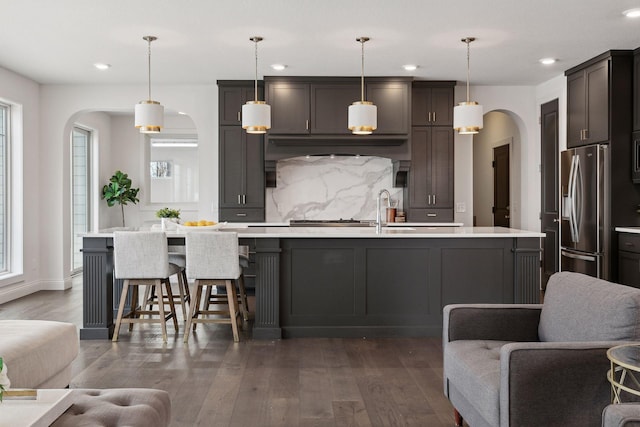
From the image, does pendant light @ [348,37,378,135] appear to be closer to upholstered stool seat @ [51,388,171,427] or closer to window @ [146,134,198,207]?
upholstered stool seat @ [51,388,171,427]

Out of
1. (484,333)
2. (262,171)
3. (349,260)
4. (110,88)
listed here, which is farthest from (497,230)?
(110,88)

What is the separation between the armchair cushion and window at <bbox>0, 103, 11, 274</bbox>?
6230 millimetres

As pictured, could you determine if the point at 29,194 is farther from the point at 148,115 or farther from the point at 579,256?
the point at 579,256

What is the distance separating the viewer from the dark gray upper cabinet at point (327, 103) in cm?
694

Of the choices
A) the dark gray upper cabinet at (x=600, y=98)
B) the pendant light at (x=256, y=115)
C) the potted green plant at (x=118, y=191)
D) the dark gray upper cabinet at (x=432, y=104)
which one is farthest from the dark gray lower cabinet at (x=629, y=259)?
the potted green plant at (x=118, y=191)

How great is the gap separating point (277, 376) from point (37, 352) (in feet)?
5.13

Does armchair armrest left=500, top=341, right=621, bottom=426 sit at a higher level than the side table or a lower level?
lower

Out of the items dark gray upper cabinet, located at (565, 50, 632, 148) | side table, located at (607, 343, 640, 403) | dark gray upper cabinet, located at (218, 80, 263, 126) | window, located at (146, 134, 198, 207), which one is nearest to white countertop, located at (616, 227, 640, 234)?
dark gray upper cabinet, located at (565, 50, 632, 148)

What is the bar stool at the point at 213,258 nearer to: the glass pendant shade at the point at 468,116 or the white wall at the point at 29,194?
the glass pendant shade at the point at 468,116

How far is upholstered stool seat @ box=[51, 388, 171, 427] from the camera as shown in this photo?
191 cm

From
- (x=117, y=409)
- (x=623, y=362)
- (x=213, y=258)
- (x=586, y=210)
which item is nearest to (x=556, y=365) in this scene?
(x=623, y=362)

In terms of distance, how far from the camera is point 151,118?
5168 millimetres

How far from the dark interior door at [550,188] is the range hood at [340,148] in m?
1.74

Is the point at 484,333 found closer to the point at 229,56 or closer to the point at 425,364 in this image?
the point at 425,364
